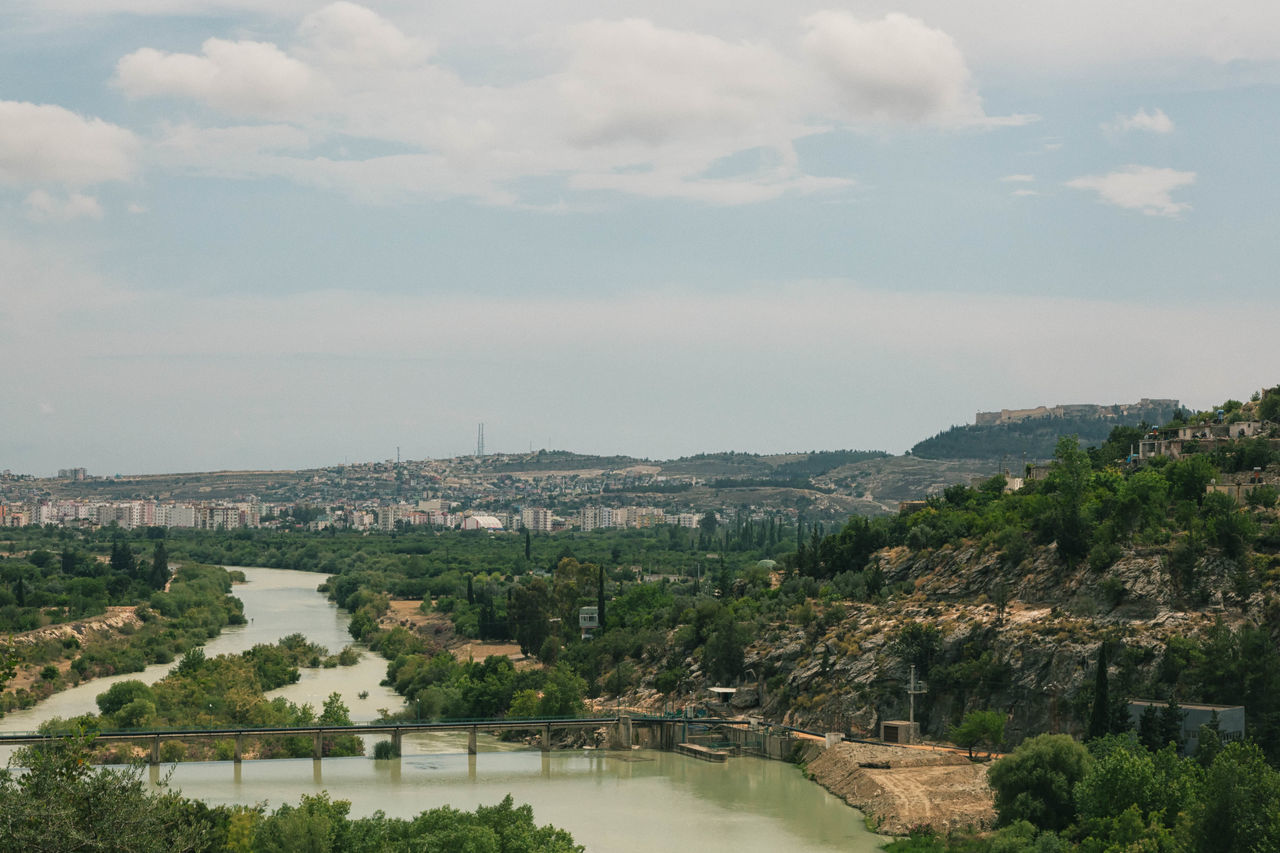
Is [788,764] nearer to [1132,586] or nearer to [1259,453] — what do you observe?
[1132,586]

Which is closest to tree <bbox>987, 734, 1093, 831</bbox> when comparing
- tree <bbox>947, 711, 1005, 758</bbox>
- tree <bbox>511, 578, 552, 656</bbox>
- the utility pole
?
tree <bbox>947, 711, 1005, 758</bbox>

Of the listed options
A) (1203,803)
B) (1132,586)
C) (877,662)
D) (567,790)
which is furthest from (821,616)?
(1203,803)

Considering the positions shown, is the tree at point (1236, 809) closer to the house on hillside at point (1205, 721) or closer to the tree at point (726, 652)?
the house on hillside at point (1205, 721)

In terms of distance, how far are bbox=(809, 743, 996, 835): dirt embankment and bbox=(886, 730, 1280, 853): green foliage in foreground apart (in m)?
1.21

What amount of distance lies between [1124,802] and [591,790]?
1860cm

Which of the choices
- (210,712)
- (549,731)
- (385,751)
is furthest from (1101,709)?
(210,712)

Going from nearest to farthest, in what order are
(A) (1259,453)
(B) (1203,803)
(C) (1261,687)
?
(B) (1203,803)
(C) (1261,687)
(A) (1259,453)

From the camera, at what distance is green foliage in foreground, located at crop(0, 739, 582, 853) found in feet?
66.7

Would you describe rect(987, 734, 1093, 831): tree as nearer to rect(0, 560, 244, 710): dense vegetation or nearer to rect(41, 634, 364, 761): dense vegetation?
rect(41, 634, 364, 761): dense vegetation

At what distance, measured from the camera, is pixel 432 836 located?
32.6 metres

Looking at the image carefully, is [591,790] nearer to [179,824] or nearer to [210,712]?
[210,712]

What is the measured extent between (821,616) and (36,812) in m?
45.7

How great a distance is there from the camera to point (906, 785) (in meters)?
44.9

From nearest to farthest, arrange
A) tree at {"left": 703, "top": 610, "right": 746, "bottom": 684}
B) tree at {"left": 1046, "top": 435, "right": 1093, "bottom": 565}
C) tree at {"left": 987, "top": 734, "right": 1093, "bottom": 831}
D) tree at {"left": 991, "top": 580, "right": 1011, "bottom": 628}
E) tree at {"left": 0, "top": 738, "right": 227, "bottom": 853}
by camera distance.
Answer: tree at {"left": 0, "top": 738, "right": 227, "bottom": 853} < tree at {"left": 987, "top": 734, "right": 1093, "bottom": 831} < tree at {"left": 991, "top": 580, "right": 1011, "bottom": 628} < tree at {"left": 1046, "top": 435, "right": 1093, "bottom": 565} < tree at {"left": 703, "top": 610, "right": 746, "bottom": 684}
